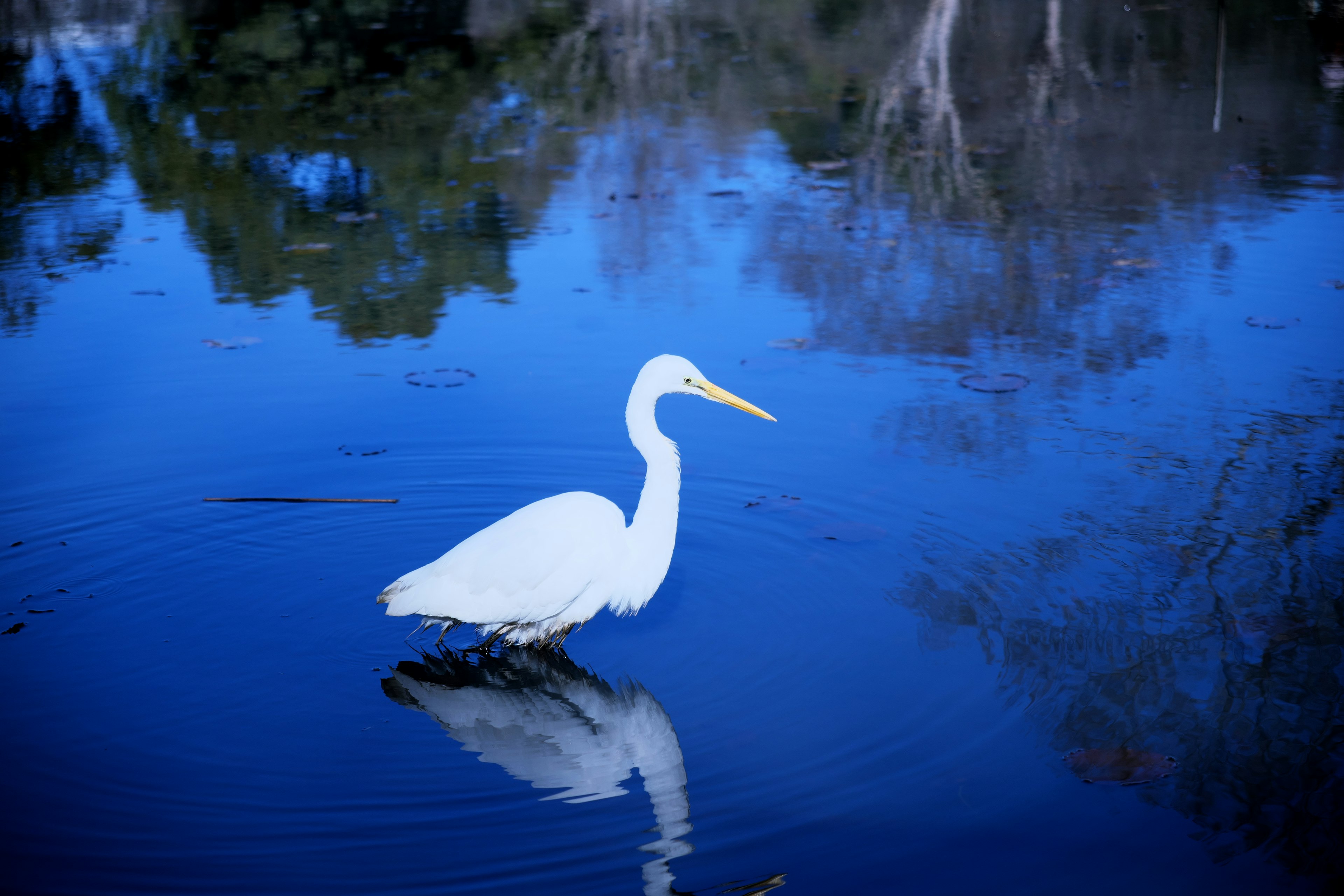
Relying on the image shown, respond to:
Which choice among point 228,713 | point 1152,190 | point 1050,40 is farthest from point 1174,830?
point 1050,40

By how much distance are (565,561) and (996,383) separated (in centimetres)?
324

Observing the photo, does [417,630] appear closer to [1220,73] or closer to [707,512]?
[707,512]

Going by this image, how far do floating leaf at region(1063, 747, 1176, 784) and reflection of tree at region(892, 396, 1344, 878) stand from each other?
1.7 inches

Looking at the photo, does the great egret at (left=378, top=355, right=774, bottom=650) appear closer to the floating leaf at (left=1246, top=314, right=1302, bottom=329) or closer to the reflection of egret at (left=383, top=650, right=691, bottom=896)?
the reflection of egret at (left=383, top=650, right=691, bottom=896)

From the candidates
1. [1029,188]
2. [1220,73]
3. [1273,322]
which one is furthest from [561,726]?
[1220,73]

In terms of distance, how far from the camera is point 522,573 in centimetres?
410

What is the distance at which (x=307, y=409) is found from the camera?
20.7 feet

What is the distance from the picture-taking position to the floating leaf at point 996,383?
6277 mm

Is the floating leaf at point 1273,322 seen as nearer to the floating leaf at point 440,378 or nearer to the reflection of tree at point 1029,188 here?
the reflection of tree at point 1029,188

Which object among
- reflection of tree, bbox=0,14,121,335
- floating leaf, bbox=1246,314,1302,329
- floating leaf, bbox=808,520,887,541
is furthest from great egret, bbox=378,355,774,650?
reflection of tree, bbox=0,14,121,335

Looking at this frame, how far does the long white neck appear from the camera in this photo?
4.21 metres

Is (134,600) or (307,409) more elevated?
(307,409)

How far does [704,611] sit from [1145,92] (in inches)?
515

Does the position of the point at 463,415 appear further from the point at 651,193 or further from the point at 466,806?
the point at 651,193
